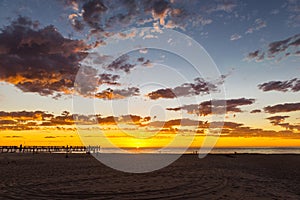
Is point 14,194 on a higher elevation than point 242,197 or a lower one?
higher

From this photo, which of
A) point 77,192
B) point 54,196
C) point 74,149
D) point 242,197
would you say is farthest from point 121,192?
point 74,149

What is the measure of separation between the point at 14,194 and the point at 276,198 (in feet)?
39.4

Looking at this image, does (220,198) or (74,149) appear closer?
(220,198)

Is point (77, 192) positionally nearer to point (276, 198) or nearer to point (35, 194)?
point (35, 194)

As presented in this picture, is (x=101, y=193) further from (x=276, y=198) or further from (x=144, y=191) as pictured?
(x=276, y=198)

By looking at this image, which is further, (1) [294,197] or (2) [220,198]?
(1) [294,197]

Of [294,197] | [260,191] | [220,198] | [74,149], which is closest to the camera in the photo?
[220,198]

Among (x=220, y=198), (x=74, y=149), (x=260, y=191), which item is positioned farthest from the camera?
(x=74, y=149)

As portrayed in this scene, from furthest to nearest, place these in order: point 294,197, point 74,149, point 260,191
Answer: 1. point 74,149
2. point 260,191
3. point 294,197

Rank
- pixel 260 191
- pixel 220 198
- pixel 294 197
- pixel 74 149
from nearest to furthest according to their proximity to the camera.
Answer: pixel 220 198 → pixel 294 197 → pixel 260 191 → pixel 74 149

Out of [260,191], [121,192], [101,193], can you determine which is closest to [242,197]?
[260,191]

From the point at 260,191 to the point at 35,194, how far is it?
1126 cm

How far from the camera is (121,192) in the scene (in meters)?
12.7

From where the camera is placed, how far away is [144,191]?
13.0 metres
